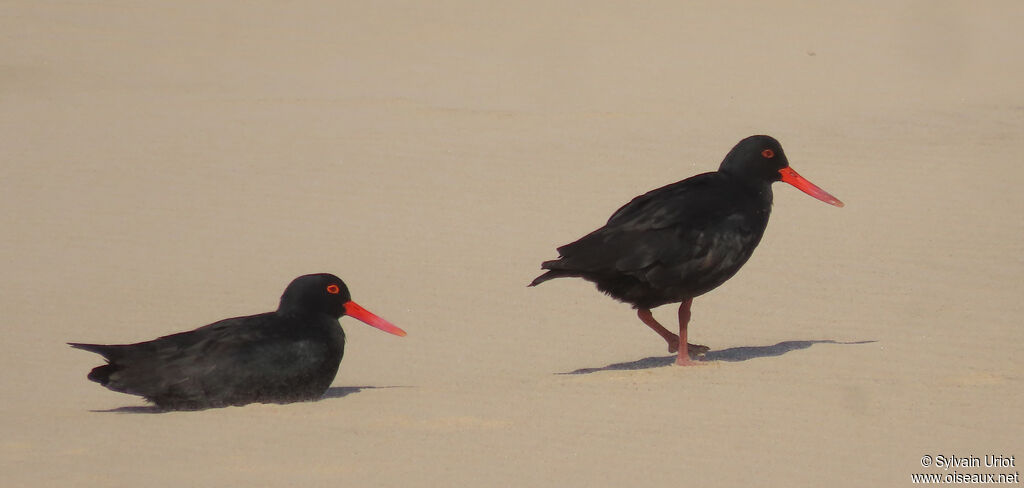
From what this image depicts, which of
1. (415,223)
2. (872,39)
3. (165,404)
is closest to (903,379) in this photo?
(165,404)

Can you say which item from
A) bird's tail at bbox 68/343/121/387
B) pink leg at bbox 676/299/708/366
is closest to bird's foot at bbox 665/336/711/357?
pink leg at bbox 676/299/708/366

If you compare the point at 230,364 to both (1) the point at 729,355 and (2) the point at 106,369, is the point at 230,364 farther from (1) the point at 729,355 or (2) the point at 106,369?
(1) the point at 729,355

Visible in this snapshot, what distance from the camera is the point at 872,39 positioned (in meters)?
24.0

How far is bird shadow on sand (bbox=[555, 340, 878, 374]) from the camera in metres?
8.77

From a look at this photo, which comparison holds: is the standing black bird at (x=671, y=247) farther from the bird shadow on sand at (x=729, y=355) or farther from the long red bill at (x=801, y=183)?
the long red bill at (x=801, y=183)

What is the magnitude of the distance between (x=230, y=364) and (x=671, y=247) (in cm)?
243

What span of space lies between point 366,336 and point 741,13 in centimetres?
1773

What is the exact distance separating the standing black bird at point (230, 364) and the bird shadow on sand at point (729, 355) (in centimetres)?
170

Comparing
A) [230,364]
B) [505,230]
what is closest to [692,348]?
[230,364]

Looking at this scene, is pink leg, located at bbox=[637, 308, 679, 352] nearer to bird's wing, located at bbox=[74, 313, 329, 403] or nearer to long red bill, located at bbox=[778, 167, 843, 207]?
long red bill, located at bbox=[778, 167, 843, 207]

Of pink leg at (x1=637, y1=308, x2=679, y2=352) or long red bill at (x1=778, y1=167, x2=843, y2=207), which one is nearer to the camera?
pink leg at (x1=637, y1=308, x2=679, y2=352)

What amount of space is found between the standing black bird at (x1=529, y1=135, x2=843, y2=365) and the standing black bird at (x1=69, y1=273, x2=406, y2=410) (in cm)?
127

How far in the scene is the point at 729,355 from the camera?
352 inches

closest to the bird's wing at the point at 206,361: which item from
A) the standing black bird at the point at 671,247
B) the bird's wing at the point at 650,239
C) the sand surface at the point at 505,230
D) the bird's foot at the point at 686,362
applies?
the sand surface at the point at 505,230
